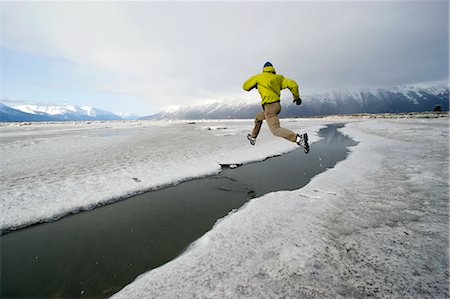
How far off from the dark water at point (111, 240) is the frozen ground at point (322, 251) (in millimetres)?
456

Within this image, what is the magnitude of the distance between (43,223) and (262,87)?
631cm

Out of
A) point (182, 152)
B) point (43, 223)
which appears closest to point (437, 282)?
point (43, 223)

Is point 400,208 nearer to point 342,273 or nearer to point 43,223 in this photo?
point 342,273

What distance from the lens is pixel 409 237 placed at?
330 centimetres

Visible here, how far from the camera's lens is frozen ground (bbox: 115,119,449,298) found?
2429 millimetres

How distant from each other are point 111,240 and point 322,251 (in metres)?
3.45

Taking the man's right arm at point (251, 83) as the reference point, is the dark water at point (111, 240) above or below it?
below

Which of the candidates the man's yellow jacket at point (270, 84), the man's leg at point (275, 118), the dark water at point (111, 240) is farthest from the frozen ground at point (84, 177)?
the man's yellow jacket at point (270, 84)

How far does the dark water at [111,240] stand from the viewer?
2932mm

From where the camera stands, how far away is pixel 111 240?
12.8 feet

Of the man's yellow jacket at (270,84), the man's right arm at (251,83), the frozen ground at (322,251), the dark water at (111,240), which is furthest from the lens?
the man's right arm at (251,83)

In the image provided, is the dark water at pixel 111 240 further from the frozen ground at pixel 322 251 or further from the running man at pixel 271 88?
the running man at pixel 271 88

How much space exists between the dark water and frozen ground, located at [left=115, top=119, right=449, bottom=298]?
46 centimetres

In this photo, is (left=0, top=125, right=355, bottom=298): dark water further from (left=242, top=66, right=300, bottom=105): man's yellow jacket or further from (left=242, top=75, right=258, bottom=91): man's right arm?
(left=242, top=75, right=258, bottom=91): man's right arm
